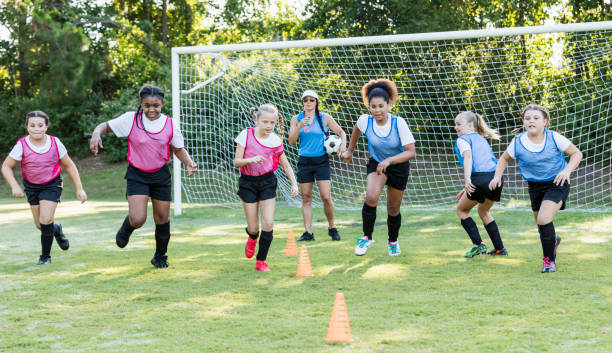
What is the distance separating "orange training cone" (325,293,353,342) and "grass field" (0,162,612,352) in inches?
3.0

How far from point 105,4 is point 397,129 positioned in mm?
21439

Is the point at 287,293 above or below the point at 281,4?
below

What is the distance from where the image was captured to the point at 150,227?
9445 millimetres

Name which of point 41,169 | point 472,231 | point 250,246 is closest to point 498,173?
point 472,231

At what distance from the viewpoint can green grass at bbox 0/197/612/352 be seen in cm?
353

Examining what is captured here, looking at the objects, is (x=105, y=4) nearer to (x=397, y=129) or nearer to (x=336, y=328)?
(x=397, y=129)

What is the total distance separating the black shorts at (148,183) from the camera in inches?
223

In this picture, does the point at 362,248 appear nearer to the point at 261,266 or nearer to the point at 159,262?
the point at 261,266

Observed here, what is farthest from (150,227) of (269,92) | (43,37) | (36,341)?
(43,37)

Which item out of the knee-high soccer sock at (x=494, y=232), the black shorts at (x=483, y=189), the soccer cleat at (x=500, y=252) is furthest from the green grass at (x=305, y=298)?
the black shorts at (x=483, y=189)

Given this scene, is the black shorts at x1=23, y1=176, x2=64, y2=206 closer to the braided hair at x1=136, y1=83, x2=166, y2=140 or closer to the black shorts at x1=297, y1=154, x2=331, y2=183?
the braided hair at x1=136, y1=83, x2=166, y2=140

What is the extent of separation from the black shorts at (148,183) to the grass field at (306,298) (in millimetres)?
717

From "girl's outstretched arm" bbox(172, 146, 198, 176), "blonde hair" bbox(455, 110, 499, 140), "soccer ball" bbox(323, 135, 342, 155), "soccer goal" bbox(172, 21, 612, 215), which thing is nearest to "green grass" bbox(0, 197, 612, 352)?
"girl's outstretched arm" bbox(172, 146, 198, 176)

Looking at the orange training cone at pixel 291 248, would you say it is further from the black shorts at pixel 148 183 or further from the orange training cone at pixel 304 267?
the black shorts at pixel 148 183
